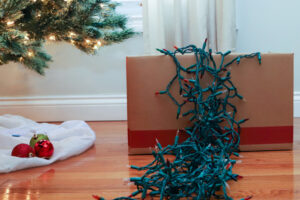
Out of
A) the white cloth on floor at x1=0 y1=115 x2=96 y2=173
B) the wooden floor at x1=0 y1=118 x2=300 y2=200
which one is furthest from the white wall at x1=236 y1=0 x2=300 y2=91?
the white cloth on floor at x1=0 y1=115 x2=96 y2=173

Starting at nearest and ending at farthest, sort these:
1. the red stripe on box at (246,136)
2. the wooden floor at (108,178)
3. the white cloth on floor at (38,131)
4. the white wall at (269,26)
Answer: the wooden floor at (108,178)
the white cloth on floor at (38,131)
the red stripe on box at (246,136)
the white wall at (269,26)

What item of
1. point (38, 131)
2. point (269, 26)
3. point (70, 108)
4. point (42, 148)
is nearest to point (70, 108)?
point (70, 108)

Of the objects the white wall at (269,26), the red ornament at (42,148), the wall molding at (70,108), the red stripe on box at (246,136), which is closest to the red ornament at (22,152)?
the red ornament at (42,148)

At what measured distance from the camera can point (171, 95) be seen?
967 millimetres

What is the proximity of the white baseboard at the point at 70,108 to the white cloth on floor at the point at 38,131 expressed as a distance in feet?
0.79

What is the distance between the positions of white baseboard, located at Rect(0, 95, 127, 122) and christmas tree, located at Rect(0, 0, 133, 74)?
324 mm

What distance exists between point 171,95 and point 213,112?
0.42 ft

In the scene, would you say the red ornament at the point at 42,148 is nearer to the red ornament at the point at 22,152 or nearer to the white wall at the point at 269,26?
the red ornament at the point at 22,152

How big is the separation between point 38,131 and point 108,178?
59 centimetres

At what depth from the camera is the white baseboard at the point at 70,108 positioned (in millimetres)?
1661

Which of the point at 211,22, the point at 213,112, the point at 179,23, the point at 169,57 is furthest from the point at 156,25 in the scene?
the point at 213,112

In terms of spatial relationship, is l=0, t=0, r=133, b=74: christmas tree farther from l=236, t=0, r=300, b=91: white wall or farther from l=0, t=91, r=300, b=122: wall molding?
l=236, t=0, r=300, b=91: white wall

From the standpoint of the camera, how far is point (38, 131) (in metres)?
1.29

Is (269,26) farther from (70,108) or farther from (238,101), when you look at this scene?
(70,108)
